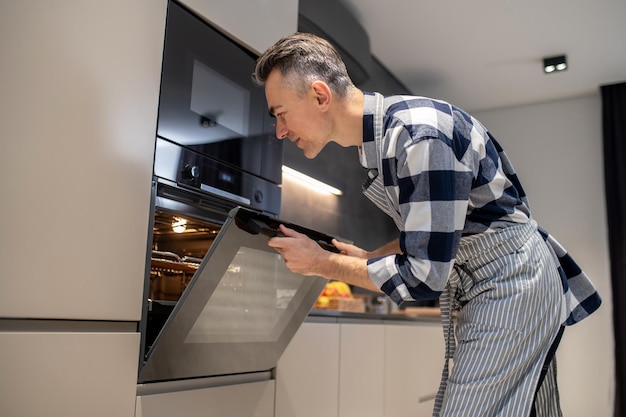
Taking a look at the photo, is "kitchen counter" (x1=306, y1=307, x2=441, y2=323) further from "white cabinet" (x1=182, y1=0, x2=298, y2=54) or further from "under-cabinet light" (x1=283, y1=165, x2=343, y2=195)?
"white cabinet" (x1=182, y1=0, x2=298, y2=54)

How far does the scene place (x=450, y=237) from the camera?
104 cm

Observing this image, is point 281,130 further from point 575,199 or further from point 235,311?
point 575,199

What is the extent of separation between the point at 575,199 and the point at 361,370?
8.61 feet

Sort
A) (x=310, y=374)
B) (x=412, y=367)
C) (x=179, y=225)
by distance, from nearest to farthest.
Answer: (x=179, y=225) → (x=310, y=374) → (x=412, y=367)

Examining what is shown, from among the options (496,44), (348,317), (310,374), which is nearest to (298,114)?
(310,374)

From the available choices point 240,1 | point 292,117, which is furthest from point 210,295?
point 240,1

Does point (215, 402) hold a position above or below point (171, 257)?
below

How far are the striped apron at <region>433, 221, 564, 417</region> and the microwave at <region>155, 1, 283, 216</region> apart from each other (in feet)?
2.36

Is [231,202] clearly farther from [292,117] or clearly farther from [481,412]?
[481,412]

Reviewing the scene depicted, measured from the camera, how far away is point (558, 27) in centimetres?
323

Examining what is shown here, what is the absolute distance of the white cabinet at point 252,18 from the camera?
1.62 m

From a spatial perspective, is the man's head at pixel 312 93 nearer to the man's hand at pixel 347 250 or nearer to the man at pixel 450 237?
the man at pixel 450 237

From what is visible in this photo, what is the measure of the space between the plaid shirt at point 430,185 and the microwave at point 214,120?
1.66 ft

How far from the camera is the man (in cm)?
105
